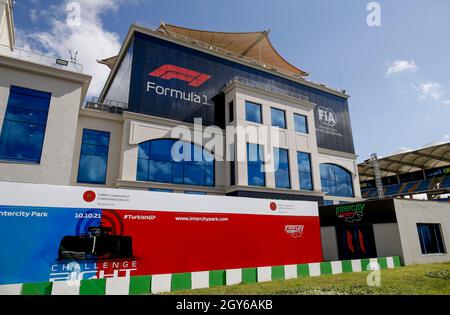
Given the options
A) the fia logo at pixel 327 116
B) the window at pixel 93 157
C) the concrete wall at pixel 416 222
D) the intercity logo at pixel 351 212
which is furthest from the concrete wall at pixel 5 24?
the fia logo at pixel 327 116

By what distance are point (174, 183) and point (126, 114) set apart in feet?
22.2

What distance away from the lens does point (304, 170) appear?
28141 millimetres

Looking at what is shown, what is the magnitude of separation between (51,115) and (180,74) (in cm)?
1187

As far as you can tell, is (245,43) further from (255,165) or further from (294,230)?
(294,230)

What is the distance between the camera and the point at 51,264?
1067 cm

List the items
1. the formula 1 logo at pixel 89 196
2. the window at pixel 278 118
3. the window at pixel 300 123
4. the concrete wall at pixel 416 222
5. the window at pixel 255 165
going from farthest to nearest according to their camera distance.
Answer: the window at pixel 300 123 → the window at pixel 278 118 → the window at pixel 255 165 → the concrete wall at pixel 416 222 → the formula 1 logo at pixel 89 196

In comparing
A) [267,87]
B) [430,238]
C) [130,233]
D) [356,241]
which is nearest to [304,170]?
[356,241]

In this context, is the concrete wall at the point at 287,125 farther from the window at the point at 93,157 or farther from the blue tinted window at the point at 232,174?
the window at the point at 93,157

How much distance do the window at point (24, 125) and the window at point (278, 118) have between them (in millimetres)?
18904

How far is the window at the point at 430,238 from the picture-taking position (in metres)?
19.8

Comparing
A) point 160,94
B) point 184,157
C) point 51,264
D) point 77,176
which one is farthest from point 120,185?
point 51,264

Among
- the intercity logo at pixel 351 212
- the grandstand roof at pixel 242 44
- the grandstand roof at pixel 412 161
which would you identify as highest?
the grandstand roof at pixel 242 44
